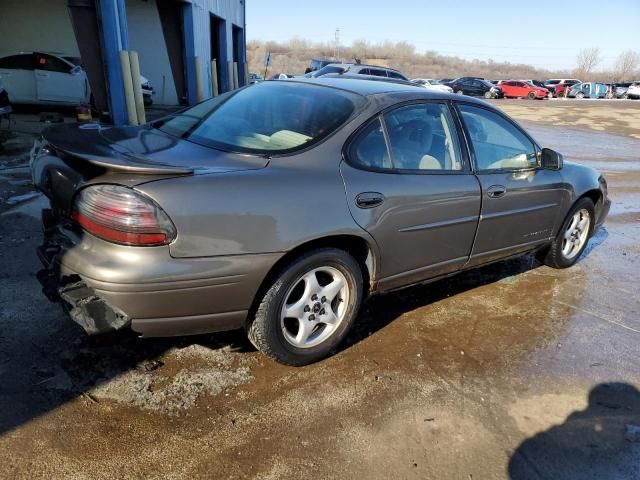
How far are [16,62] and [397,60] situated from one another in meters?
97.0

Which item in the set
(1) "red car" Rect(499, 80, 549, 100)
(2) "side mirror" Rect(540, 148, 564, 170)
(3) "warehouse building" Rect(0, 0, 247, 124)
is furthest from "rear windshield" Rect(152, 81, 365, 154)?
(1) "red car" Rect(499, 80, 549, 100)

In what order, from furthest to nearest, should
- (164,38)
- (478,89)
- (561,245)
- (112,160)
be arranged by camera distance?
1. (478,89)
2. (164,38)
3. (561,245)
4. (112,160)

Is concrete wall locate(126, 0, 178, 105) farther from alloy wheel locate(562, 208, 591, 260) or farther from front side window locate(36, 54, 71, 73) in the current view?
alloy wheel locate(562, 208, 591, 260)

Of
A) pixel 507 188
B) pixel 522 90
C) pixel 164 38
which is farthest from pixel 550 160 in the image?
pixel 522 90

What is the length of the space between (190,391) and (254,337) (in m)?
0.43

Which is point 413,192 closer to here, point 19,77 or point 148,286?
point 148,286

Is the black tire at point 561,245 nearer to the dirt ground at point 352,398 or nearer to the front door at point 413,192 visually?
the dirt ground at point 352,398

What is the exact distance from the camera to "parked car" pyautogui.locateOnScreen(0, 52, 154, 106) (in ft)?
44.3

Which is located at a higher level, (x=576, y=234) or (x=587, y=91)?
(x=587, y=91)

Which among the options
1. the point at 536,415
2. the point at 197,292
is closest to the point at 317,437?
the point at 197,292

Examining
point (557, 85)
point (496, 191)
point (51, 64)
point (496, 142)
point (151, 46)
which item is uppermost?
point (151, 46)

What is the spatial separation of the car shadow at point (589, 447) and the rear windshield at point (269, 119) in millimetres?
1966

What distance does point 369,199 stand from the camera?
2.90 meters

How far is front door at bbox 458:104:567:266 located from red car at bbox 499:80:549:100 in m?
40.3
